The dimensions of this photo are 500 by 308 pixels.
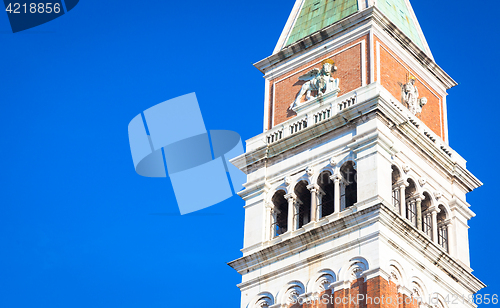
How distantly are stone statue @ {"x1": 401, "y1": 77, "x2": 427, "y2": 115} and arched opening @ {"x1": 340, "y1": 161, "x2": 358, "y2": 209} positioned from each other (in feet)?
19.5

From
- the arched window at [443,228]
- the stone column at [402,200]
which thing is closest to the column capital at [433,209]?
the arched window at [443,228]

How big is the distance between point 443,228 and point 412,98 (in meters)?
7.56

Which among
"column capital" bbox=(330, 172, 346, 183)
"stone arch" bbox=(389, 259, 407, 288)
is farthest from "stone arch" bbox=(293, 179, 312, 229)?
"stone arch" bbox=(389, 259, 407, 288)

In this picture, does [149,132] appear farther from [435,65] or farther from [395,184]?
[435,65]

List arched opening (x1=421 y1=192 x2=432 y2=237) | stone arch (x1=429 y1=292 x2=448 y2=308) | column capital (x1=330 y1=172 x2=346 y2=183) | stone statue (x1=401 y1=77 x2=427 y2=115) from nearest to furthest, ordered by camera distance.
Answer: stone arch (x1=429 y1=292 x2=448 y2=308) < column capital (x1=330 y1=172 x2=346 y2=183) < arched opening (x1=421 y1=192 x2=432 y2=237) < stone statue (x1=401 y1=77 x2=427 y2=115)

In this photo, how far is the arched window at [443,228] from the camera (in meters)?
56.8

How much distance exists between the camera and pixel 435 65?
2486 inches

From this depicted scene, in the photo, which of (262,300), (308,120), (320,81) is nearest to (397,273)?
(262,300)

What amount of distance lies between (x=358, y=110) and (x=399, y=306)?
11.0m

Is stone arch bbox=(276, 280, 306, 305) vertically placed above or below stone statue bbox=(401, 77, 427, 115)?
below

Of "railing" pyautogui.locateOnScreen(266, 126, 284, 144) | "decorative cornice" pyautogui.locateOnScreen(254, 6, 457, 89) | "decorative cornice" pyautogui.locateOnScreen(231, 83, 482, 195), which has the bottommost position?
"decorative cornice" pyautogui.locateOnScreen(231, 83, 482, 195)

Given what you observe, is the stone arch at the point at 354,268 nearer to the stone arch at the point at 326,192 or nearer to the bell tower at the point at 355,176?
the bell tower at the point at 355,176

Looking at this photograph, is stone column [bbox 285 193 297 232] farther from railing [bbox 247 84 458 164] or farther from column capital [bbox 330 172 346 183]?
railing [bbox 247 84 458 164]

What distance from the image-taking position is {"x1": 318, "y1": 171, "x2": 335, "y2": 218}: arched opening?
56031 millimetres
